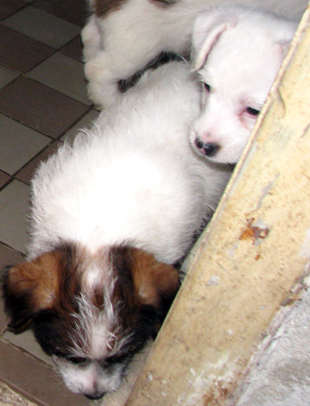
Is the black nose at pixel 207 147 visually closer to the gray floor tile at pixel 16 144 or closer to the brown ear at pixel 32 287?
the brown ear at pixel 32 287

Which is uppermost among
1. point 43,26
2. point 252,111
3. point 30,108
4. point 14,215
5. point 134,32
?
point 252,111

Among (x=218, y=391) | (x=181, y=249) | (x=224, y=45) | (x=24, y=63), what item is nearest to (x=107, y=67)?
(x=24, y=63)

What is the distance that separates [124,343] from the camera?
58.8 inches

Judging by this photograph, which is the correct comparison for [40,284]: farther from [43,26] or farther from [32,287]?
[43,26]

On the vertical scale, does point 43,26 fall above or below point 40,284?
below

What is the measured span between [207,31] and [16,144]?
5.10 feet

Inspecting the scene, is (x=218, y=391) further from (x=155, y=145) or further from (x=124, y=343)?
(x=155, y=145)

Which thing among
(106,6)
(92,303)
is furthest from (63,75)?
(92,303)

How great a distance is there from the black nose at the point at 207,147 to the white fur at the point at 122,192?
0.52ft

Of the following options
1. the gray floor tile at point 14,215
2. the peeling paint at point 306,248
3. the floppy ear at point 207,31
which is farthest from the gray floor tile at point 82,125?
the peeling paint at point 306,248

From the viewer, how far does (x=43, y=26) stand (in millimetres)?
3807

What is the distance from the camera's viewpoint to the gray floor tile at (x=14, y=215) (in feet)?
8.18

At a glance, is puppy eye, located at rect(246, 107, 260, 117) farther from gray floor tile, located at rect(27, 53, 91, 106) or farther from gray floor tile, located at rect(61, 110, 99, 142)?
gray floor tile, located at rect(27, 53, 91, 106)

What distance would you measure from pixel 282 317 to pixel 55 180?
3.84 feet
